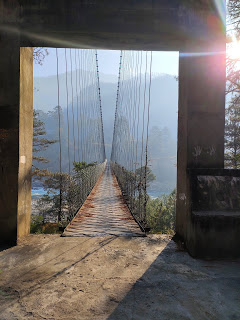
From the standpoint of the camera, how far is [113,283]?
202cm

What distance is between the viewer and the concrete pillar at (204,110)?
9.78 feet

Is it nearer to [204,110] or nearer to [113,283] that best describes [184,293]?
[113,283]

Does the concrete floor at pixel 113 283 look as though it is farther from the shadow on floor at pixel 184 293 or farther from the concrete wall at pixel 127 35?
the concrete wall at pixel 127 35

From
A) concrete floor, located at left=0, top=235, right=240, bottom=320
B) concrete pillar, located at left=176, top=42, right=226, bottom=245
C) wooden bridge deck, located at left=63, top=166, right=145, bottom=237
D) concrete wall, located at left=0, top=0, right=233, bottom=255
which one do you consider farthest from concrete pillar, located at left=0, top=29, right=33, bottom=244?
concrete pillar, located at left=176, top=42, right=226, bottom=245

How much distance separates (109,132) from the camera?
540 feet

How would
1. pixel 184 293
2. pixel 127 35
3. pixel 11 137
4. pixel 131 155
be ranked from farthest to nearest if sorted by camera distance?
pixel 131 155
pixel 127 35
pixel 11 137
pixel 184 293

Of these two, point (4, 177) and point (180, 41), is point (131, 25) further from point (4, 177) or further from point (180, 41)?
point (4, 177)

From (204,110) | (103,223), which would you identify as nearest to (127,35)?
(204,110)

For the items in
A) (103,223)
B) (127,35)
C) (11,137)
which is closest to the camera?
(11,137)

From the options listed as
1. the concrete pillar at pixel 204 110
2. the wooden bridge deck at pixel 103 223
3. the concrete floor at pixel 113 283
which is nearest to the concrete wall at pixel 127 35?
the concrete pillar at pixel 204 110

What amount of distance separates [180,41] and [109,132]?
163 metres

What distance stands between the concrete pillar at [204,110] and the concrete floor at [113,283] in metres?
0.77

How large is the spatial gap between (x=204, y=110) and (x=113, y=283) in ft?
7.84

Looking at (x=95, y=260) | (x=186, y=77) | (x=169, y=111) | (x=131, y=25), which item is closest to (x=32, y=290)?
(x=95, y=260)
